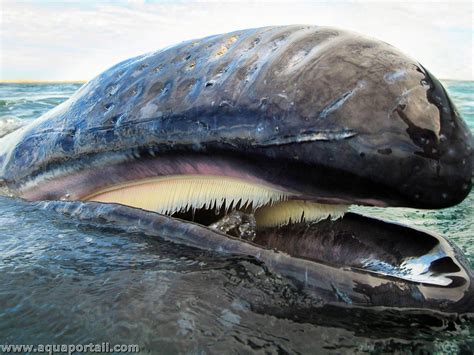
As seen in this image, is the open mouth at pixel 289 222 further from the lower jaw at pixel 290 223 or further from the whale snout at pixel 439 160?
the whale snout at pixel 439 160

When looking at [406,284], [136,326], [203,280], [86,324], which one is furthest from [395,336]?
[86,324]

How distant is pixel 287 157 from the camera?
232 centimetres

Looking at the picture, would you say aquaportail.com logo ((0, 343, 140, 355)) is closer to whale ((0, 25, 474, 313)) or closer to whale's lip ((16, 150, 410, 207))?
whale ((0, 25, 474, 313))

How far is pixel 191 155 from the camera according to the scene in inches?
104

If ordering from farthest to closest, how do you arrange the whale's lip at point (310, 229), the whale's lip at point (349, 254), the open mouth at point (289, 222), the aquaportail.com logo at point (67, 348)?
the open mouth at point (289, 222) < the whale's lip at point (310, 229) < the whale's lip at point (349, 254) < the aquaportail.com logo at point (67, 348)

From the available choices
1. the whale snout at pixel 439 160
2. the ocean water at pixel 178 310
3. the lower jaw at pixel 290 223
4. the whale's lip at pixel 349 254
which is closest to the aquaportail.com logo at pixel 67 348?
the ocean water at pixel 178 310

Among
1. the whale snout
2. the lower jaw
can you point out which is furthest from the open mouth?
the whale snout

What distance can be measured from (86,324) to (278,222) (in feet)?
3.60

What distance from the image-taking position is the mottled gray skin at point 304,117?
215cm

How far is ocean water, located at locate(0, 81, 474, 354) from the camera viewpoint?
1.89m

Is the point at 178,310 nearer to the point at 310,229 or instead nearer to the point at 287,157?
the point at 287,157

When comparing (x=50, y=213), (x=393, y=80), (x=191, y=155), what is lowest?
(x=50, y=213)

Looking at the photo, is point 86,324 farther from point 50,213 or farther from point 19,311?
point 50,213

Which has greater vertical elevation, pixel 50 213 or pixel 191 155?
pixel 191 155
